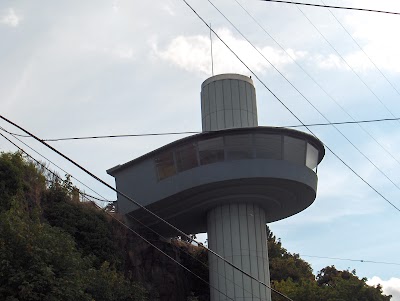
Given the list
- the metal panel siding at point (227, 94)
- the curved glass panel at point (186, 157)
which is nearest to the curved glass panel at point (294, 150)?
the metal panel siding at point (227, 94)

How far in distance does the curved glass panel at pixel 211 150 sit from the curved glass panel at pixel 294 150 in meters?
3.33

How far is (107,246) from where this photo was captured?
30.1m

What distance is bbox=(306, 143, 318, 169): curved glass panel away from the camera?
3114cm

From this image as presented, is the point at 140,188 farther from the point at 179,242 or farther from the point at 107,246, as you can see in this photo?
the point at 179,242

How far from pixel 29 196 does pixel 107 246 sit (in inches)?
186

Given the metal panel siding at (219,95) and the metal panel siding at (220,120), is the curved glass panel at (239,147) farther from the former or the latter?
the metal panel siding at (219,95)

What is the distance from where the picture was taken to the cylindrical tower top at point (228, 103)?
32.9m

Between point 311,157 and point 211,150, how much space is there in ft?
18.3

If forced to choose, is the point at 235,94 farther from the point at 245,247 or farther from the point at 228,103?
the point at 245,247

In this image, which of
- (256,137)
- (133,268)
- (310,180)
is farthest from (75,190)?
(310,180)

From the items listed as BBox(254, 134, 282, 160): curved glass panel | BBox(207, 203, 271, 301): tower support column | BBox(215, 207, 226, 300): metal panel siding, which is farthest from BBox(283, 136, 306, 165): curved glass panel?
BBox(215, 207, 226, 300): metal panel siding

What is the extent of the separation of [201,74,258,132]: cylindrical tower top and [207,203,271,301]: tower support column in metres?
4.65

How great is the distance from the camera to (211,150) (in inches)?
1194

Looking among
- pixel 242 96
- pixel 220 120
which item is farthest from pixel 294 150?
pixel 242 96
